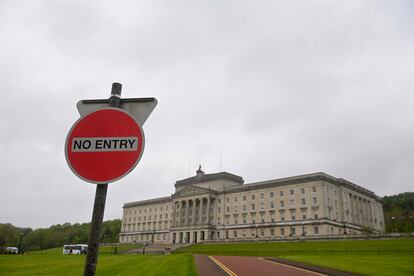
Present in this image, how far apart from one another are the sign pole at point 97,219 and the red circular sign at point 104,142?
0.21 m

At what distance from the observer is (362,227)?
101688mm

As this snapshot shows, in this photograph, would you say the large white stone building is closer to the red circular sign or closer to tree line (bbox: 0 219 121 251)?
tree line (bbox: 0 219 121 251)

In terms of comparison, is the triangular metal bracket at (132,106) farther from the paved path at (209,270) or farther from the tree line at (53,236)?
the tree line at (53,236)

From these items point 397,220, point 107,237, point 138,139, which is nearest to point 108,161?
point 138,139

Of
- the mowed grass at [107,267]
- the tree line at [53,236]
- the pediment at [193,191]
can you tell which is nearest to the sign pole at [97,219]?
the mowed grass at [107,267]

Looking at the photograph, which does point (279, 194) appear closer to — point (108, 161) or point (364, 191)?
point (364, 191)

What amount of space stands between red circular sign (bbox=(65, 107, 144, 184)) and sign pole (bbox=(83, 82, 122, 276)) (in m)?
0.21

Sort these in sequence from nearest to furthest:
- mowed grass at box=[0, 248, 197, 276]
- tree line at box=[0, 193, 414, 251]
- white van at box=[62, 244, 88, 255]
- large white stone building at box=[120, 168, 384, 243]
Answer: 1. mowed grass at box=[0, 248, 197, 276]
2. white van at box=[62, 244, 88, 255]
3. large white stone building at box=[120, 168, 384, 243]
4. tree line at box=[0, 193, 414, 251]

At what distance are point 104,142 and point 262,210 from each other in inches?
4096

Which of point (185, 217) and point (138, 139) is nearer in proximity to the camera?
point (138, 139)

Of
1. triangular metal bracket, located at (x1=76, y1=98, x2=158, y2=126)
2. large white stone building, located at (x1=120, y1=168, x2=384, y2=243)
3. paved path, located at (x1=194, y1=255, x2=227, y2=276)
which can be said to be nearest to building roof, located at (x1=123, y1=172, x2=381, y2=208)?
large white stone building, located at (x1=120, y1=168, x2=384, y2=243)

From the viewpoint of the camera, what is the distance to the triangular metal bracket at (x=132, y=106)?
421 centimetres

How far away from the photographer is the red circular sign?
3.91 m

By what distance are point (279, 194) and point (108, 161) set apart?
333 feet
